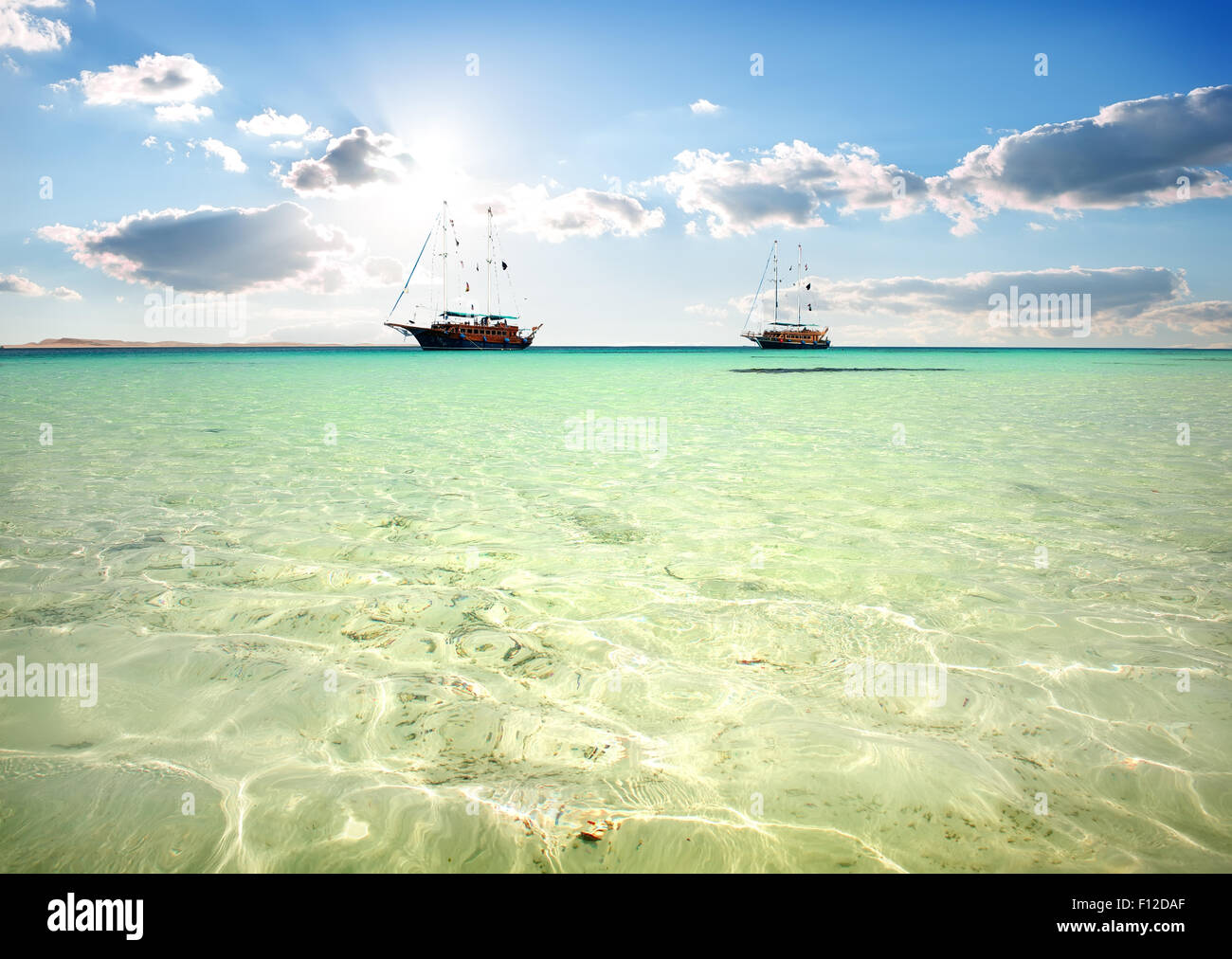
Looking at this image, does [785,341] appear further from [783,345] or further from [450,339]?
[450,339]

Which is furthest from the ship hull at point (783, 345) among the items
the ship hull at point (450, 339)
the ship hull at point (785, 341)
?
the ship hull at point (450, 339)

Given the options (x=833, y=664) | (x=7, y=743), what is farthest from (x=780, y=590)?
(x=7, y=743)

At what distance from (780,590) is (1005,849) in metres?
2.91

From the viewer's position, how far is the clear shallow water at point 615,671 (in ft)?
9.27

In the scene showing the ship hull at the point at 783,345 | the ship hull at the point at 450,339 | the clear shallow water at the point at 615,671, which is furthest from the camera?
the ship hull at the point at 783,345

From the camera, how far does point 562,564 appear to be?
622 cm

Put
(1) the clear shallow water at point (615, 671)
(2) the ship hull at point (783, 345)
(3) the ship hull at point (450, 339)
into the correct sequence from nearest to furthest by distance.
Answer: (1) the clear shallow water at point (615, 671)
(3) the ship hull at point (450, 339)
(2) the ship hull at point (783, 345)

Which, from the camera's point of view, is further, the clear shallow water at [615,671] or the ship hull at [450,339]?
the ship hull at [450,339]

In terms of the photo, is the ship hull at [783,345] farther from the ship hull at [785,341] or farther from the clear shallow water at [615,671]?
the clear shallow water at [615,671]

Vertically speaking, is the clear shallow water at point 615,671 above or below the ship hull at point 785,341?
below

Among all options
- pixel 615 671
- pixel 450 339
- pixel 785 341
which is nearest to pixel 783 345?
pixel 785 341

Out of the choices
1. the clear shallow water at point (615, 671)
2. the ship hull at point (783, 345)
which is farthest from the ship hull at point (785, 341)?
the clear shallow water at point (615, 671)

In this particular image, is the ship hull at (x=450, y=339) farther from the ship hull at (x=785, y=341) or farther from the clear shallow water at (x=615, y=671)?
the clear shallow water at (x=615, y=671)
